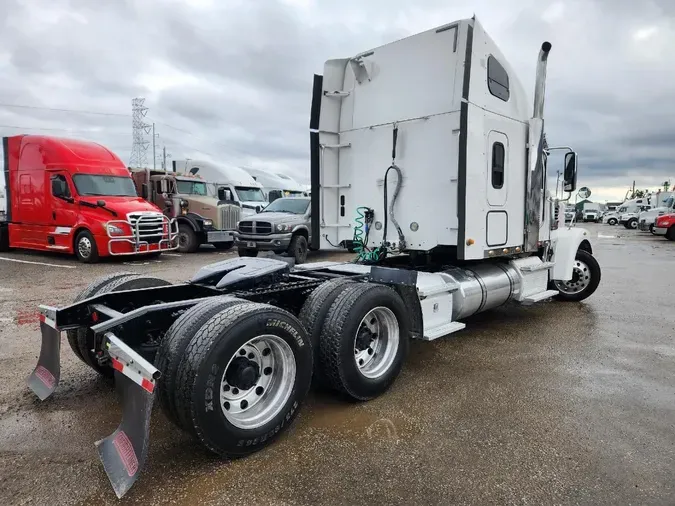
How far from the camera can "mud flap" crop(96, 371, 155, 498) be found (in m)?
2.45

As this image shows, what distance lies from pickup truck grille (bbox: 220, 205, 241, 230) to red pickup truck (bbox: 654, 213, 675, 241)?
74.2 feet

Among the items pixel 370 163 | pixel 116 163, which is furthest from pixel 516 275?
pixel 116 163

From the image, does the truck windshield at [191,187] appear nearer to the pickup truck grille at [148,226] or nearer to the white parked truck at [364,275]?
the pickup truck grille at [148,226]

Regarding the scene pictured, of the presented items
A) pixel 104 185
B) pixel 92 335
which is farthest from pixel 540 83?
pixel 104 185

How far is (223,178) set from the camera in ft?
67.3

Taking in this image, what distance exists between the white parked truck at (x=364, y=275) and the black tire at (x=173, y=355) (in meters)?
0.01

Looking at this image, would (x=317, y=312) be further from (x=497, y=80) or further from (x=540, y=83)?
(x=540, y=83)

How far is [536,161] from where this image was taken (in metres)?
6.18

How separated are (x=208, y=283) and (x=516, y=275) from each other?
13.7ft

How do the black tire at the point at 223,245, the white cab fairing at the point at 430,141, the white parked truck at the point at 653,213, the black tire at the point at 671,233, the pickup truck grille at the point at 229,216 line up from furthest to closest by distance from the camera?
the white parked truck at the point at 653,213 < the black tire at the point at 671,233 < the black tire at the point at 223,245 < the pickup truck grille at the point at 229,216 < the white cab fairing at the point at 430,141

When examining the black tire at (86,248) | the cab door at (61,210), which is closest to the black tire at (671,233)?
the black tire at (86,248)

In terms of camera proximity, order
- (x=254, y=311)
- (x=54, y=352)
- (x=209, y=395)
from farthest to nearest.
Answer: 1. (x=54, y=352)
2. (x=254, y=311)
3. (x=209, y=395)

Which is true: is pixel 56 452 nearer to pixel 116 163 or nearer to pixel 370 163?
pixel 370 163

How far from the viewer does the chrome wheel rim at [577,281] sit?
298 inches
